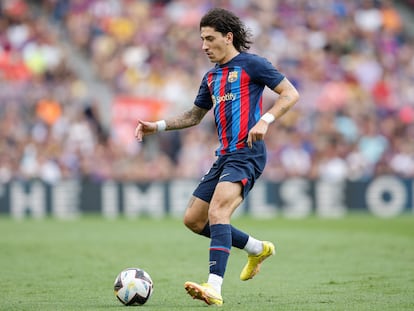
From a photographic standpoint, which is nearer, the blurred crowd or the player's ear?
the player's ear

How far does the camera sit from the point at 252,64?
Result: 27.5 ft

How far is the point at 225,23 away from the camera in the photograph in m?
8.44

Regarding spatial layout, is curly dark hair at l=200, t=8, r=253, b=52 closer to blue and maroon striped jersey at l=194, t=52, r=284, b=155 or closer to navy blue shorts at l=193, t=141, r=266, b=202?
blue and maroon striped jersey at l=194, t=52, r=284, b=155

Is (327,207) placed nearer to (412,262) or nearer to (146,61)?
(146,61)

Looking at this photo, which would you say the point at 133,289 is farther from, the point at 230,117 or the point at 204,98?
the point at 204,98

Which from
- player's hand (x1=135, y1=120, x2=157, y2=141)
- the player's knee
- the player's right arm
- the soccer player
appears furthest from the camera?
the player's right arm

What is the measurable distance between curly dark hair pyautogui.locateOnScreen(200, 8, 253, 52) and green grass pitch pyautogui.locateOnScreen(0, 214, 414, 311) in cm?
232

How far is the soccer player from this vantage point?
810cm

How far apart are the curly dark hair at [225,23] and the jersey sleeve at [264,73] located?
0.28 metres

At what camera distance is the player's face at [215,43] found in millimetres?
8430

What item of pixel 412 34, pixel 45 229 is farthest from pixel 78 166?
pixel 412 34

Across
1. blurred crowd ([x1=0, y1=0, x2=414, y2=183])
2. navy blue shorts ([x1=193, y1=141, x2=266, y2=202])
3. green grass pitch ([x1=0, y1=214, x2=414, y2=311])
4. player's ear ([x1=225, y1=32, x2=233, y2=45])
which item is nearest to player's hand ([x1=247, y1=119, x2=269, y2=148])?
navy blue shorts ([x1=193, y1=141, x2=266, y2=202])

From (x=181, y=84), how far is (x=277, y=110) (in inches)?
611

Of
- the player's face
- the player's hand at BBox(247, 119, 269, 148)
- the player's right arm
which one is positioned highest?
the player's face
